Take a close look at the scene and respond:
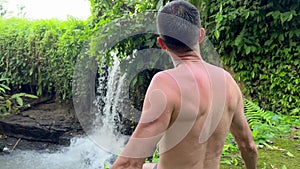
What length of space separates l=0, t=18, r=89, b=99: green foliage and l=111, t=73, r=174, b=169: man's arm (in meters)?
6.04

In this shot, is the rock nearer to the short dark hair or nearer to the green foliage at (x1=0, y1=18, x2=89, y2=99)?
the green foliage at (x1=0, y1=18, x2=89, y2=99)

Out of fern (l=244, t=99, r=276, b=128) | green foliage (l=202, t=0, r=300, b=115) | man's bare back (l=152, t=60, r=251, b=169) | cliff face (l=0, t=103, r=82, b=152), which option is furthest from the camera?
cliff face (l=0, t=103, r=82, b=152)

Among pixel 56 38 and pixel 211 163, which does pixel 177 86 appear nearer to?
pixel 211 163

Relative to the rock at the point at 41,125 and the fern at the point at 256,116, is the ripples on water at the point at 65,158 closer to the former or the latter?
the rock at the point at 41,125

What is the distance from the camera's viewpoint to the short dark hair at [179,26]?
3.93 feet

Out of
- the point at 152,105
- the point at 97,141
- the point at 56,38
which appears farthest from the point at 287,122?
the point at 56,38

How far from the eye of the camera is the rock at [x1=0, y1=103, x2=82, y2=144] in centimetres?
646

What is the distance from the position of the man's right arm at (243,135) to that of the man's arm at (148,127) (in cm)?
46

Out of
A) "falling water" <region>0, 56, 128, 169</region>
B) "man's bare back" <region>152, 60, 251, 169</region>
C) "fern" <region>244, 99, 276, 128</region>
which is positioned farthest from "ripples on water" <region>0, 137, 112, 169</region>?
"man's bare back" <region>152, 60, 251, 169</region>

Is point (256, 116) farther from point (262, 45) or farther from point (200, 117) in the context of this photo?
point (200, 117)

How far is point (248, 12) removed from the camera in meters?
4.19

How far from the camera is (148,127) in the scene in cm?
111

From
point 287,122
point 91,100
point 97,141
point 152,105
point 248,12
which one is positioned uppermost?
point 248,12

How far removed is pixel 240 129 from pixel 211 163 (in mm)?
220
